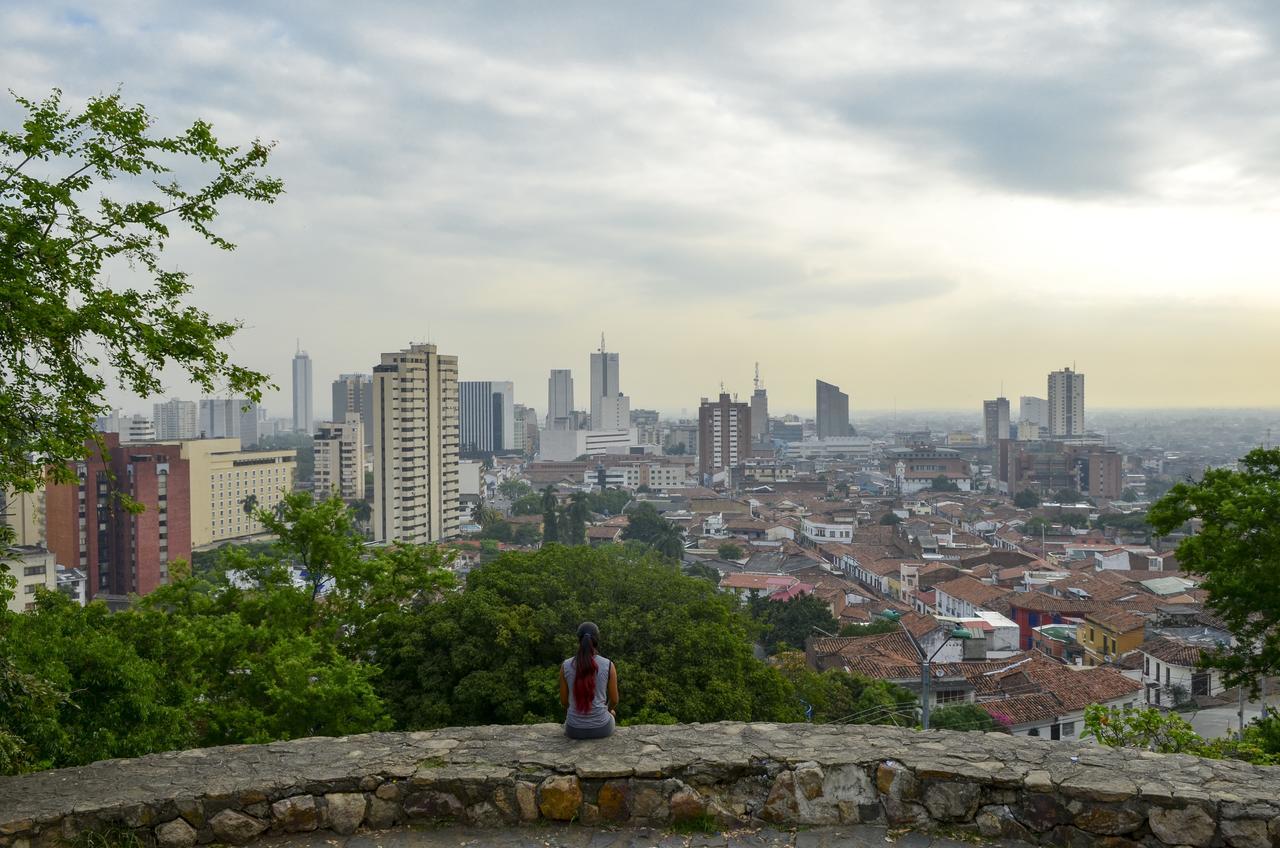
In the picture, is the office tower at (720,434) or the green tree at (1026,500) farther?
the office tower at (720,434)

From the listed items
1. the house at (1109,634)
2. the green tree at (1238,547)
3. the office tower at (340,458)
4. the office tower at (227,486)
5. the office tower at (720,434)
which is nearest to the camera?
the green tree at (1238,547)

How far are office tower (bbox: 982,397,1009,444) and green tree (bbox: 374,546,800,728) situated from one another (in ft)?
515

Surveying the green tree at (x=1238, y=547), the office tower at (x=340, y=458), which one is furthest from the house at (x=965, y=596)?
the office tower at (x=340, y=458)

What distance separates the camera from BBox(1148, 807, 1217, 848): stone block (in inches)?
157

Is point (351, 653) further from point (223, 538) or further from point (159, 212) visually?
point (223, 538)

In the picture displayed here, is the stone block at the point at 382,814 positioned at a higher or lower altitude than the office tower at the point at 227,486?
higher

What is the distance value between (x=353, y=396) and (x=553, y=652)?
13373 centimetres

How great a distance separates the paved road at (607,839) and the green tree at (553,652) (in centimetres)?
513

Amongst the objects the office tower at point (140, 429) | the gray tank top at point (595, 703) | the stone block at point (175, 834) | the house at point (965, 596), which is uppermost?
the office tower at point (140, 429)

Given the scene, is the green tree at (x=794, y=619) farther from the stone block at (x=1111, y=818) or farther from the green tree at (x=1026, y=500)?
the green tree at (x=1026, y=500)

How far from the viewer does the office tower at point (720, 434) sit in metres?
124

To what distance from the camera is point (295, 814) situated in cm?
435

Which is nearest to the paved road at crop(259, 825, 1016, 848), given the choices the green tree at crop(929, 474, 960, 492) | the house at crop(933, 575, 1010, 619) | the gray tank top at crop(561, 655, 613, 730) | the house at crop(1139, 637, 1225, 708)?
the gray tank top at crop(561, 655, 613, 730)

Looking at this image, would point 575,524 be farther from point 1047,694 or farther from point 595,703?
point 595,703
